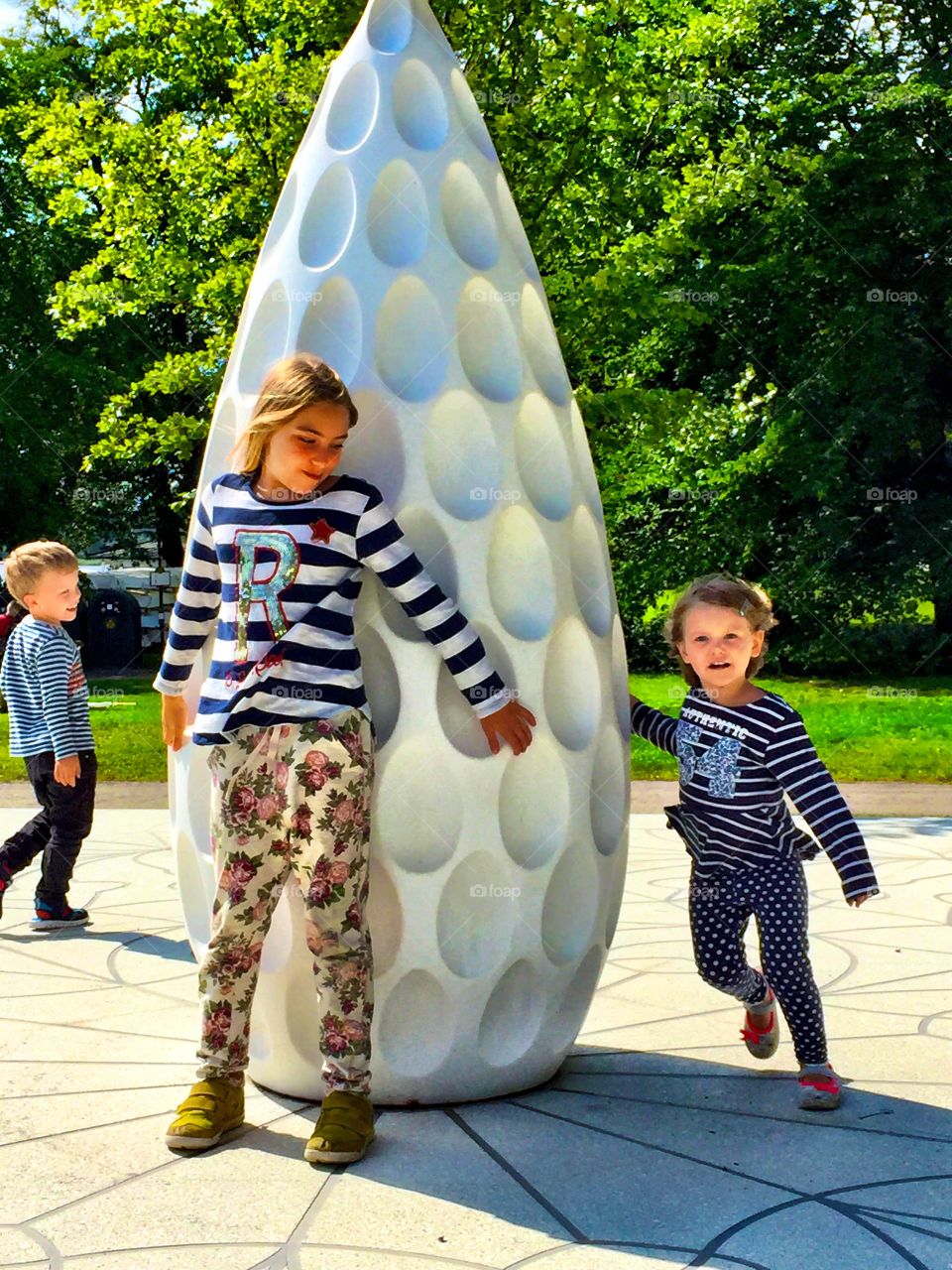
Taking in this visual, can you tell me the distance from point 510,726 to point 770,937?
94 centimetres

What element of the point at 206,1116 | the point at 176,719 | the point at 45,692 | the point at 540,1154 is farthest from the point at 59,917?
the point at 540,1154

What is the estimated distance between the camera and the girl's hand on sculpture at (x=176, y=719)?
3941mm

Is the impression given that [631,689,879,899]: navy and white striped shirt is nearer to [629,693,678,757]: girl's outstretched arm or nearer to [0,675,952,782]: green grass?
[629,693,678,757]: girl's outstretched arm

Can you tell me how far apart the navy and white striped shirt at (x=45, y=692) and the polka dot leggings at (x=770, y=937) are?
3062 millimetres

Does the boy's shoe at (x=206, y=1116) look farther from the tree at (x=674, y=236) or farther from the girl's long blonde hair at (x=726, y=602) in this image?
the tree at (x=674, y=236)

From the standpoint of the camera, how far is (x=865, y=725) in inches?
603

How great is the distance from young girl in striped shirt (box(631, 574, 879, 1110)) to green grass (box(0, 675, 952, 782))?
7.44m

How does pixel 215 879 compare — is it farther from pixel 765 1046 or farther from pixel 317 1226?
pixel 765 1046

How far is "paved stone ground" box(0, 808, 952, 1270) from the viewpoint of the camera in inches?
113

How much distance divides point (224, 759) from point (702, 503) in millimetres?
20808

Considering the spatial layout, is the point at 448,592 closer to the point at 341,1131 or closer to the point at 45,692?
the point at 341,1131

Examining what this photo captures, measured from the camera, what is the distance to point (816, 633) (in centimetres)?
2328

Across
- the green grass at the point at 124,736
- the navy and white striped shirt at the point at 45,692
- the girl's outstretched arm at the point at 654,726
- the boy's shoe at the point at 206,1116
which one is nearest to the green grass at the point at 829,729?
the green grass at the point at 124,736

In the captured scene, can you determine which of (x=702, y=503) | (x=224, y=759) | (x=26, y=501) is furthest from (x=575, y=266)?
(x=26, y=501)
